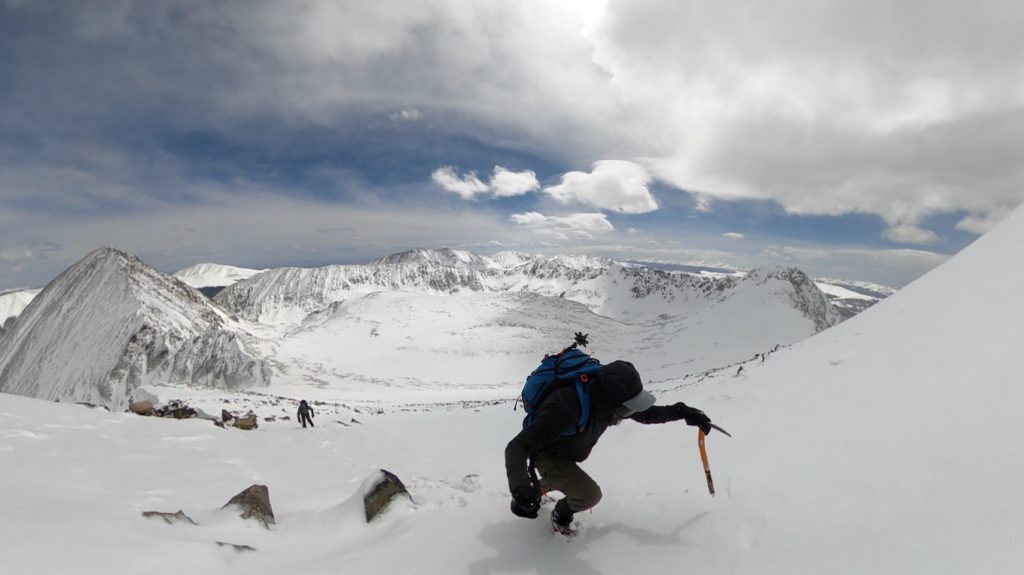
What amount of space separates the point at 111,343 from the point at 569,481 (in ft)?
326

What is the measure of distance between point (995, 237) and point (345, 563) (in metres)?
14.3

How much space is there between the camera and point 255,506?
662 centimetres

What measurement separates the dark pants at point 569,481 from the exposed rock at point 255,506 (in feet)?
15.0

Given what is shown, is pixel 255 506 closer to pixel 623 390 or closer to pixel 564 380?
pixel 564 380

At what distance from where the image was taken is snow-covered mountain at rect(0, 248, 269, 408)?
70.9m

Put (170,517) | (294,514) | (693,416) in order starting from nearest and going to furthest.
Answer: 1. (693,416)
2. (170,517)
3. (294,514)

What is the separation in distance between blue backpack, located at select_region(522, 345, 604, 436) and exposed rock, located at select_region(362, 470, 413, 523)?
3282mm

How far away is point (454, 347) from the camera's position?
114875 millimetres

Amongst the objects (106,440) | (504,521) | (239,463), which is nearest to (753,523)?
(504,521)

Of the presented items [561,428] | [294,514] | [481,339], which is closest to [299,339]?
[481,339]

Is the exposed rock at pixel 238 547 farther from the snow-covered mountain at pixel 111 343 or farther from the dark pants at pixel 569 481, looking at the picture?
the snow-covered mountain at pixel 111 343

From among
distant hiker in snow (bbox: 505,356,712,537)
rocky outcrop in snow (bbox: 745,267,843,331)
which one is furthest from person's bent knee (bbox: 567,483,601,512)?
rocky outcrop in snow (bbox: 745,267,843,331)

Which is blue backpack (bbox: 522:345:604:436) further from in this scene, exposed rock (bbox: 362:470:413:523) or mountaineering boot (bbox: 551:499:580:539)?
exposed rock (bbox: 362:470:413:523)

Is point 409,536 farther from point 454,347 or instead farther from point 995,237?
point 454,347
